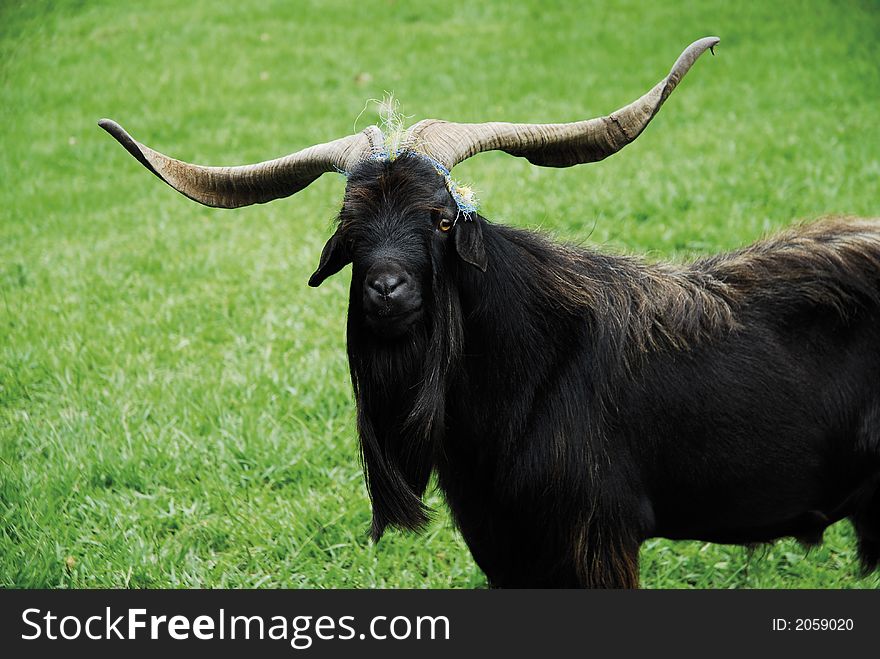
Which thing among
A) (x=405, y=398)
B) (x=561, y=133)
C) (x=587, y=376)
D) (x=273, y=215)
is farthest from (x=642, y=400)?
(x=273, y=215)

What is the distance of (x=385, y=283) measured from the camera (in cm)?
293

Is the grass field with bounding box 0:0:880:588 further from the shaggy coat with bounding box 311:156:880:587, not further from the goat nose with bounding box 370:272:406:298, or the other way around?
the goat nose with bounding box 370:272:406:298

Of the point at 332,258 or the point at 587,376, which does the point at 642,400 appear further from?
the point at 332,258

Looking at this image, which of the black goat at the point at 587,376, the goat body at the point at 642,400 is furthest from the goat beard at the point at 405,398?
the goat body at the point at 642,400

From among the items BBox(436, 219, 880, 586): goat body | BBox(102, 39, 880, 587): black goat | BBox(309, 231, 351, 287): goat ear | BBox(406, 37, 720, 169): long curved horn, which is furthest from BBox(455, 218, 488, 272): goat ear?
BBox(309, 231, 351, 287): goat ear

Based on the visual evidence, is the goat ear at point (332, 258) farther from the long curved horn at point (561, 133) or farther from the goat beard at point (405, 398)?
the long curved horn at point (561, 133)

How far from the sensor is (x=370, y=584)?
4.45 m

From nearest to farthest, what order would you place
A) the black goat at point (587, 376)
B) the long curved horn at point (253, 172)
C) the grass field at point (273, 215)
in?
1. the black goat at point (587, 376)
2. the long curved horn at point (253, 172)
3. the grass field at point (273, 215)

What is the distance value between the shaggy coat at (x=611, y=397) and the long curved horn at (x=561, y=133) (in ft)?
0.72

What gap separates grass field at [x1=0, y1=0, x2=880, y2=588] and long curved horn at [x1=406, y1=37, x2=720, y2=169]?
889 mm

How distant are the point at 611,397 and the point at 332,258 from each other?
1115 mm

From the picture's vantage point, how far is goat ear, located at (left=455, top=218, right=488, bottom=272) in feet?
10.1

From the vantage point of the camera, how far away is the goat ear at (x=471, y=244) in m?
3.08
